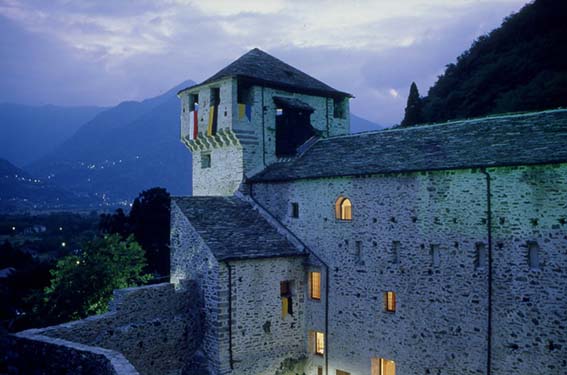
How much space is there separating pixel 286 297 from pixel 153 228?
23.7 meters

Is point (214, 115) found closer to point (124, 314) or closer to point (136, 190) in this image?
point (124, 314)

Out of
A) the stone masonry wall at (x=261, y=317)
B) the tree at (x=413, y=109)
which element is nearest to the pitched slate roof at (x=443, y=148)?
the stone masonry wall at (x=261, y=317)

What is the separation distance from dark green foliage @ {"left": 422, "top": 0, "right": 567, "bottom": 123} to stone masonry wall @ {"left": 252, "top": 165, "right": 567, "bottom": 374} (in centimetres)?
2040

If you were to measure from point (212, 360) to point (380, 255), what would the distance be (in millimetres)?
7276

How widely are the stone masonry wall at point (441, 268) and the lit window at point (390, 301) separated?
226mm

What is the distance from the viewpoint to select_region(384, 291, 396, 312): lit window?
1747cm

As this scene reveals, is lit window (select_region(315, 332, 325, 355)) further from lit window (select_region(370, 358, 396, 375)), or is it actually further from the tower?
the tower

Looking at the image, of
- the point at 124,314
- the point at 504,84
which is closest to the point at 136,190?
the point at 504,84

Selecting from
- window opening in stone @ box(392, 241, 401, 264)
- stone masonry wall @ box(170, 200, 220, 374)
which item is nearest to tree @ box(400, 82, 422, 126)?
window opening in stone @ box(392, 241, 401, 264)

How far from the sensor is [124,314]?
1744 centimetres

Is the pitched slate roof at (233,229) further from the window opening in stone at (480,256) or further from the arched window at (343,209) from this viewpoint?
the window opening in stone at (480,256)

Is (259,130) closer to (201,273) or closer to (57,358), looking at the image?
(201,273)

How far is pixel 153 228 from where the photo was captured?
41188mm

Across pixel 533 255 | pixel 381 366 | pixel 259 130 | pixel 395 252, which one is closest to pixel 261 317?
pixel 381 366
